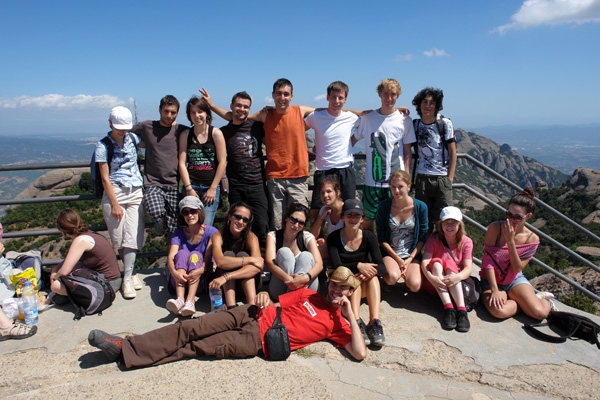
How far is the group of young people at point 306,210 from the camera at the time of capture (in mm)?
4059

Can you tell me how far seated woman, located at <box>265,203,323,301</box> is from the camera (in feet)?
13.1

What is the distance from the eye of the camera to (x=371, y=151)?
478 centimetres

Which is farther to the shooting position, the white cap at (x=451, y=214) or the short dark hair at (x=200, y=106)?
the short dark hair at (x=200, y=106)

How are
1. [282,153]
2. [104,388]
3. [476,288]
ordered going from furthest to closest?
1. [282,153]
2. [476,288]
3. [104,388]

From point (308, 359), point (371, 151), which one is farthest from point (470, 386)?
point (371, 151)

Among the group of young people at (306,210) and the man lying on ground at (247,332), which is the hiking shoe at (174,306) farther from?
the man lying on ground at (247,332)

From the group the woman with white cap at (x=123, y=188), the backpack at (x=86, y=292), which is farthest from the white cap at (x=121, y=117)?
the backpack at (x=86, y=292)

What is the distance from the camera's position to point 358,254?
4.19 meters

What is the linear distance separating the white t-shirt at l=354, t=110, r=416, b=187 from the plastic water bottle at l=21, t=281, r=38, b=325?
3.80m

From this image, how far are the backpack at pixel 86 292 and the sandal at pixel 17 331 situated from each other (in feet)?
1.21

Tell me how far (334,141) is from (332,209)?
33.0 inches

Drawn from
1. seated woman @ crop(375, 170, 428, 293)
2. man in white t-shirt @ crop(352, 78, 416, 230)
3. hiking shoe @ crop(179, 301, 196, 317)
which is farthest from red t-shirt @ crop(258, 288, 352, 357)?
man in white t-shirt @ crop(352, 78, 416, 230)

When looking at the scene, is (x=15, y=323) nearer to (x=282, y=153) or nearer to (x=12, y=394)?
(x=12, y=394)

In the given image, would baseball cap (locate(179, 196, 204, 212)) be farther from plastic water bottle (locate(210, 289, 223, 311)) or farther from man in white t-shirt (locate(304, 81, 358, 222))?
man in white t-shirt (locate(304, 81, 358, 222))
